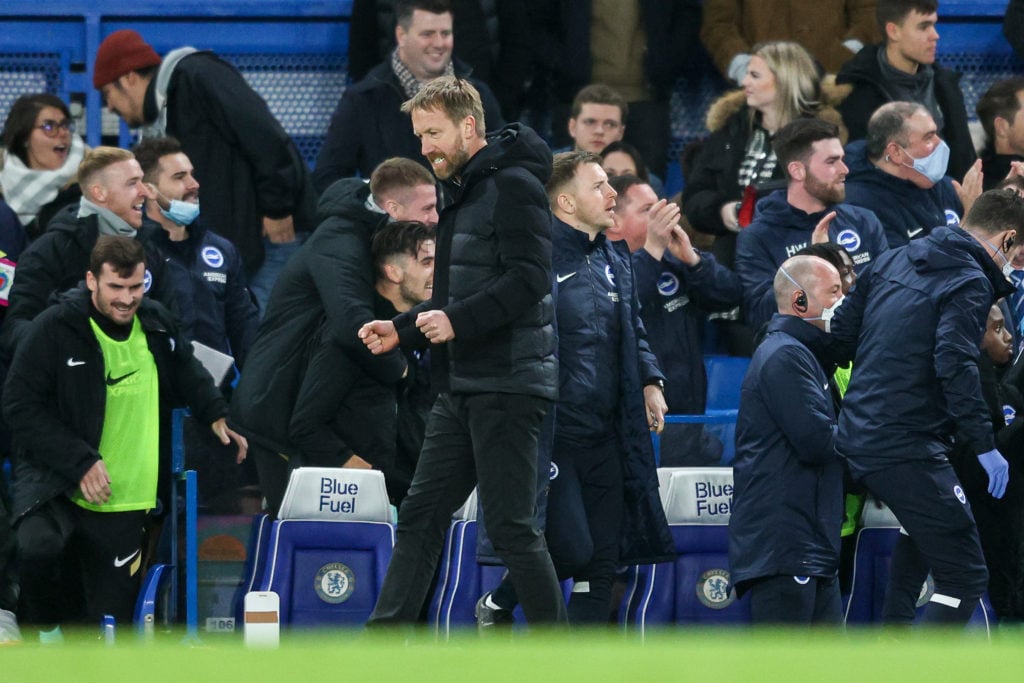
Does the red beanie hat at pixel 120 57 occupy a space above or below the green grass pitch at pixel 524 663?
above

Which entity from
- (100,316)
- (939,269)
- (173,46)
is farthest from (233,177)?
(939,269)

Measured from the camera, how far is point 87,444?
6.87 metres

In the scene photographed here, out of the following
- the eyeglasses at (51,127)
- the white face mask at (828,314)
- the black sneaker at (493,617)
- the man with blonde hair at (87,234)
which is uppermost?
the eyeglasses at (51,127)

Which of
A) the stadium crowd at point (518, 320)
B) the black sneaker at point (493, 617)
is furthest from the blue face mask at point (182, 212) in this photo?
the black sneaker at point (493, 617)

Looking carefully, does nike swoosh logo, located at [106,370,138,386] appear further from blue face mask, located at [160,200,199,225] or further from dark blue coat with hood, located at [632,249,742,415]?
dark blue coat with hood, located at [632,249,742,415]

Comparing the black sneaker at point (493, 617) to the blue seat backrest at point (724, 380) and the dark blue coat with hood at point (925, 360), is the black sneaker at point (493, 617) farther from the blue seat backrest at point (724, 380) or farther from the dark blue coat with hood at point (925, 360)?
the blue seat backrest at point (724, 380)

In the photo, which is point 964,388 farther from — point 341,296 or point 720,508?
point 341,296

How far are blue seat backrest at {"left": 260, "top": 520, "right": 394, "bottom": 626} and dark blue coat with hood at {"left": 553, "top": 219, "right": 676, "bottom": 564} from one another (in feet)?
3.20

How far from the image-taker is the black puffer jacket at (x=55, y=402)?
6.84 meters

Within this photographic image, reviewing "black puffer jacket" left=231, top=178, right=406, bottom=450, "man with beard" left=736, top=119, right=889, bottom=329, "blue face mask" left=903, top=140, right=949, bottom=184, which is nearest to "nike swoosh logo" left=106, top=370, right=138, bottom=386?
"black puffer jacket" left=231, top=178, right=406, bottom=450

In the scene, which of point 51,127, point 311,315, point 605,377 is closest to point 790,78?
point 605,377

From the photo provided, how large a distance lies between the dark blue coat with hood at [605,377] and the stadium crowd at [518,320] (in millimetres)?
11

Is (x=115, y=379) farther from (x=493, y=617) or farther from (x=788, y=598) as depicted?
(x=788, y=598)

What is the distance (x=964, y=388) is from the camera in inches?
251
